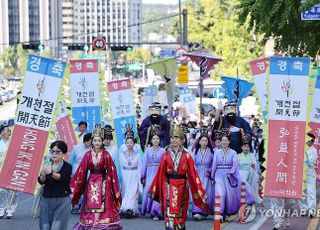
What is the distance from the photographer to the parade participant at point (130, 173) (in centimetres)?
1530

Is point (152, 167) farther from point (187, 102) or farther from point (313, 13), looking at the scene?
point (187, 102)

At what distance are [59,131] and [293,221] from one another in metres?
5.38

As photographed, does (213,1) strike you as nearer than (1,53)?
Yes

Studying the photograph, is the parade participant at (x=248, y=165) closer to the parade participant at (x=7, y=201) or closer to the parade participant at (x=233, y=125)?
the parade participant at (x=233, y=125)

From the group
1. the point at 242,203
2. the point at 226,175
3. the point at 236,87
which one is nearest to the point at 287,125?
the point at 226,175

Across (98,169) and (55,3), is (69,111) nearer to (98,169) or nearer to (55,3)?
(98,169)

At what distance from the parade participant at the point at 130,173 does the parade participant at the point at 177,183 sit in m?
3.37

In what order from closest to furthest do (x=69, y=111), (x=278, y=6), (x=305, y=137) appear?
(x=305, y=137) < (x=278, y=6) < (x=69, y=111)

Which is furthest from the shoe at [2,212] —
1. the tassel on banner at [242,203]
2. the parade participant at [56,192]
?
the parade participant at [56,192]

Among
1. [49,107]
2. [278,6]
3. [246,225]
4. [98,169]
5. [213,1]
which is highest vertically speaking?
[213,1]

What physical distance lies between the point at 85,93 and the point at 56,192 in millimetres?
8146

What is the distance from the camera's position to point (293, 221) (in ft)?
46.8

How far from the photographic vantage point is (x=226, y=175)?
14.7 m

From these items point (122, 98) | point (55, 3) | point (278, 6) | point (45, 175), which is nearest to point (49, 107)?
point (45, 175)
